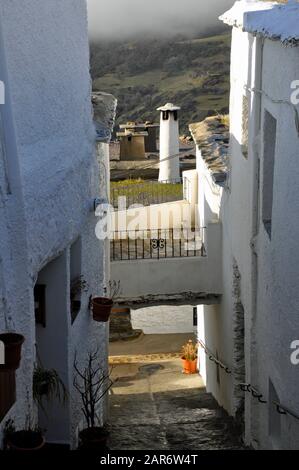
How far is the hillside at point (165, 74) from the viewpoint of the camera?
206 feet

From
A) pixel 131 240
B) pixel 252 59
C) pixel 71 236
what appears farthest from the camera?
pixel 131 240

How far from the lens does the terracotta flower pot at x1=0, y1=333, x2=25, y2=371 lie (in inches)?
303

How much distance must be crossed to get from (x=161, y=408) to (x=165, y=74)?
2051 inches

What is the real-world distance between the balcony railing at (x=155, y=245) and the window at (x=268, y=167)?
5097 mm

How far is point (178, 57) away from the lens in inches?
2694

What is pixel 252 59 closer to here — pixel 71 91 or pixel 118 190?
pixel 71 91

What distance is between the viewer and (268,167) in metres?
11.9

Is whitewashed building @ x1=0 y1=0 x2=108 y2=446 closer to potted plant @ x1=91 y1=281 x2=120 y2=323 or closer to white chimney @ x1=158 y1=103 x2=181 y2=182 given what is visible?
potted plant @ x1=91 y1=281 x2=120 y2=323

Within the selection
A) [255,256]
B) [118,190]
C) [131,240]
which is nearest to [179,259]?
[131,240]

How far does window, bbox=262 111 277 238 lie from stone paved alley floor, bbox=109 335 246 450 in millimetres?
3876

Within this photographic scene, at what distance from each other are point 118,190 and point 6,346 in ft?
51.8

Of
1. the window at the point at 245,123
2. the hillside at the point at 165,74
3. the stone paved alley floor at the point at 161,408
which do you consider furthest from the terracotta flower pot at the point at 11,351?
the hillside at the point at 165,74

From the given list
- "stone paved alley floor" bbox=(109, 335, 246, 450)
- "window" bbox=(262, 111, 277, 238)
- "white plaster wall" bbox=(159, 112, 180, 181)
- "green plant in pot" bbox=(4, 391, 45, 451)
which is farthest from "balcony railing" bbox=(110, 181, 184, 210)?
"green plant in pot" bbox=(4, 391, 45, 451)

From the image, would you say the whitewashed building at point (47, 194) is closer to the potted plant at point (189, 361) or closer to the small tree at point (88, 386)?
the small tree at point (88, 386)
